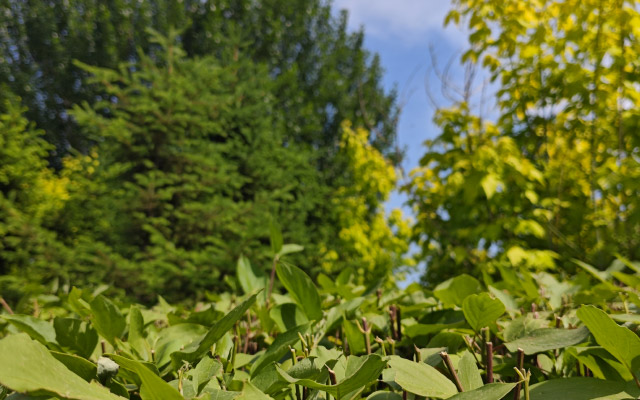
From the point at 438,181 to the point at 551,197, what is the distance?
2.89ft

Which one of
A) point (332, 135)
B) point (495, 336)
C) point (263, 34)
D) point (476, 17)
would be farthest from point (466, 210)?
point (263, 34)

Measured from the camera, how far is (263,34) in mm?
9797

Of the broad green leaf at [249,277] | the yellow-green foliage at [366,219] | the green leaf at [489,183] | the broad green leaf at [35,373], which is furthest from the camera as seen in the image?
the yellow-green foliage at [366,219]

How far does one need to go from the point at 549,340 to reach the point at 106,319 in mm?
508

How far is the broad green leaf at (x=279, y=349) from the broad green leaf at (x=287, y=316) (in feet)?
0.39

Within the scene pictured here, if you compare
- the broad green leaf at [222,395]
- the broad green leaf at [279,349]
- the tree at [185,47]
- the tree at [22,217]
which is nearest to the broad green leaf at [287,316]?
the broad green leaf at [279,349]

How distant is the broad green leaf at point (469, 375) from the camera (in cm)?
37

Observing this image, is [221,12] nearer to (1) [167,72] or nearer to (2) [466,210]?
(1) [167,72]

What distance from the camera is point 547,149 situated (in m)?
3.17

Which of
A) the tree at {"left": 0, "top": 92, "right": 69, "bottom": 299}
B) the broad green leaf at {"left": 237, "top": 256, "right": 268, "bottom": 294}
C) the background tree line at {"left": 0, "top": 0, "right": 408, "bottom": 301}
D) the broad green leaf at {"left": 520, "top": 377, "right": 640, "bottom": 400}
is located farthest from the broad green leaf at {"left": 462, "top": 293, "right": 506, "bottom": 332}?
the tree at {"left": 0, "top": 92, "right": 69, "bottom": 299}

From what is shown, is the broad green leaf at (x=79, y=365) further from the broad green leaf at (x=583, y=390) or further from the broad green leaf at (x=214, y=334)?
the broad green leaf at (x=583, y=390)

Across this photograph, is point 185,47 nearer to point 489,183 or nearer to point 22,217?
point 22,217

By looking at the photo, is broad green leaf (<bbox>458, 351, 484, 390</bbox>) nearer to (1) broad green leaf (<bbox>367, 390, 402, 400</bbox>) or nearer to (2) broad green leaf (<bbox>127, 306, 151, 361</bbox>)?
(1) broad green leaf (<bbox>367, 390, 402, 400</bbox>)

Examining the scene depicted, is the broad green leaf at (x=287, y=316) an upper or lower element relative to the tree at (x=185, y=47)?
lower
